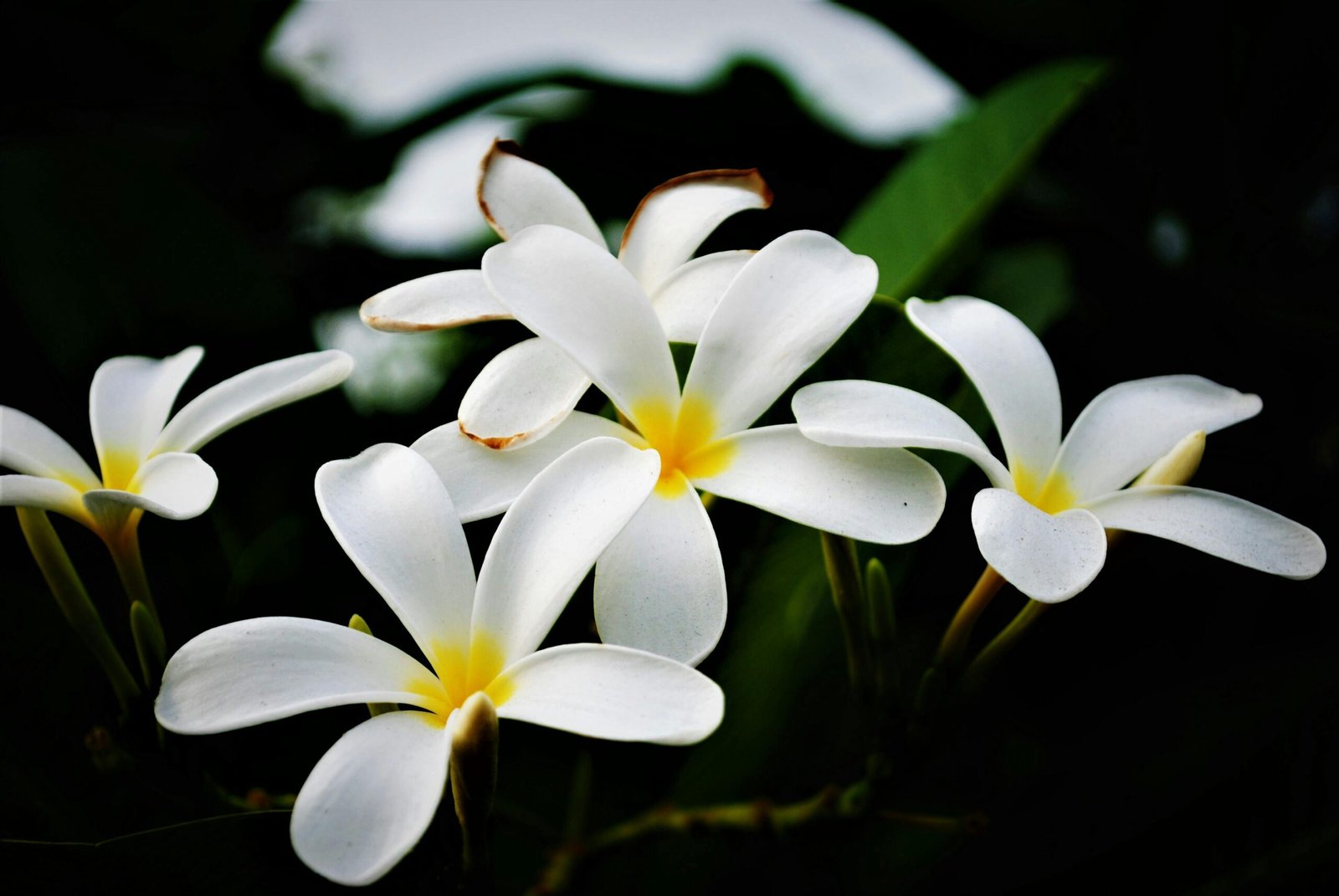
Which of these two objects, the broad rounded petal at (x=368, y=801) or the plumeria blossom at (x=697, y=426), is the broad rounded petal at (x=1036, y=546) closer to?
the plumeria blossom at (x=697, y=426)

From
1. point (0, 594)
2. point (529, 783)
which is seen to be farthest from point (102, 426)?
point (529, 783)

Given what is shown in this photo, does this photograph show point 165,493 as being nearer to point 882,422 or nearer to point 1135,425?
point 882,422

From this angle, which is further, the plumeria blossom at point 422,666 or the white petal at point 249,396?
the white petal at point 249,396

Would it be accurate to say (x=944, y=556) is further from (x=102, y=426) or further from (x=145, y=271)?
(x=145, y=271)

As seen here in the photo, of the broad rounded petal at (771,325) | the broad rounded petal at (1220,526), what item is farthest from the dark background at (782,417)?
the broad rounded petal at (771,325)

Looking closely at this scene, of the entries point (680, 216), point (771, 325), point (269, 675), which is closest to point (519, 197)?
point (680, 216)

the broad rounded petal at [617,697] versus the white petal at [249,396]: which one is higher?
the white petal at [249,396]

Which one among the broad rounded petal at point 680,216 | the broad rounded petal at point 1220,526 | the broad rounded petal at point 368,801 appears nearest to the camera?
the broad rounded petal at point 368,801
